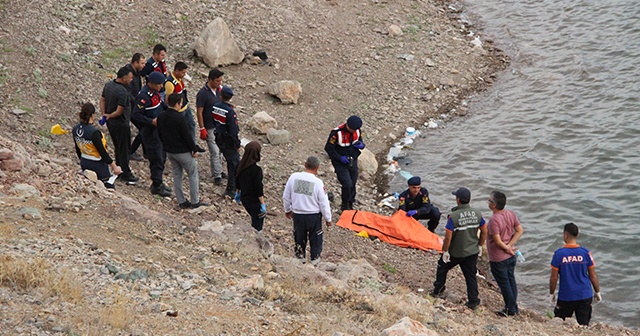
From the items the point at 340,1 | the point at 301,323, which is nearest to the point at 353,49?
the point at 340,1

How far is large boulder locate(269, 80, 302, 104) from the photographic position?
1580 centimetres

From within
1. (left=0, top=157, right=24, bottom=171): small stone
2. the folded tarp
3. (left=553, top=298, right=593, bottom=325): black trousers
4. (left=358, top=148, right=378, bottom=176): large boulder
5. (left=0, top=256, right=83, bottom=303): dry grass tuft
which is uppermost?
(left=358, top=148, right=378, bottom=176): large boulder

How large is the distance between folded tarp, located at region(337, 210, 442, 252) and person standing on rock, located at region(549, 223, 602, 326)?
2.62 meters

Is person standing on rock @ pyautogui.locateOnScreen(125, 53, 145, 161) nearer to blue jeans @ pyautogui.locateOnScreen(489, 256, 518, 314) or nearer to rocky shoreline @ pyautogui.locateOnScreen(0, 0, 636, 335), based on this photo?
rocky shoreline @ pyautogui.locateOnScreen(0, 0, 636, 335)

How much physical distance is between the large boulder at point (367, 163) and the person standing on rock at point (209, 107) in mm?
3537

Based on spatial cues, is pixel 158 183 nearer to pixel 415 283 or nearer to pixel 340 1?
pixel 415 283

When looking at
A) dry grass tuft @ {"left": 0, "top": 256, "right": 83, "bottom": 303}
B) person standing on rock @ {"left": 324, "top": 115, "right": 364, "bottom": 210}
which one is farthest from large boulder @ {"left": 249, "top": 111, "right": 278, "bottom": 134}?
dry grass tuft @ {"left": 0, "top": 256, "right": 83, "bottom": 303}

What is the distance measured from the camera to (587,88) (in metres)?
17.9

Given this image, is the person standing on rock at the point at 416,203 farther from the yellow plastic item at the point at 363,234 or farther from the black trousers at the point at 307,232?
the black trousers at the point at 307,232

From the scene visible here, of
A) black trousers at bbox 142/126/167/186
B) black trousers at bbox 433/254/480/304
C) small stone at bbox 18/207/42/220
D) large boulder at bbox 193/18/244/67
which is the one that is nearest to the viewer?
small stone at bbox 18/207/42/220

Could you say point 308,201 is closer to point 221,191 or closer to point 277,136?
point 221,191

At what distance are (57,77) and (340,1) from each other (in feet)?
31.5

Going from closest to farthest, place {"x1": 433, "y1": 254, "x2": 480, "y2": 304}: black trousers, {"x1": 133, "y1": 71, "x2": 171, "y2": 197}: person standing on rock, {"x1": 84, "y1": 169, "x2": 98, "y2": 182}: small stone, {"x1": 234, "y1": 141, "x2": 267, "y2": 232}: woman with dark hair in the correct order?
{"x1": 433, "y1": 254, "x2": 480, "y2": 304}: black trousers
{"x1": 234, "y1": 141, "x2": 267, "y2": 232}: woman with dark hair
{"x1": 84, "y1": 169, "x2": 98, "y2": 182}: small stone
{"x1": 133, "y1": 71, "x2": 171, "y2": 197}: person standing on rock

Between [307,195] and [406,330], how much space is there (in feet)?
9.04
